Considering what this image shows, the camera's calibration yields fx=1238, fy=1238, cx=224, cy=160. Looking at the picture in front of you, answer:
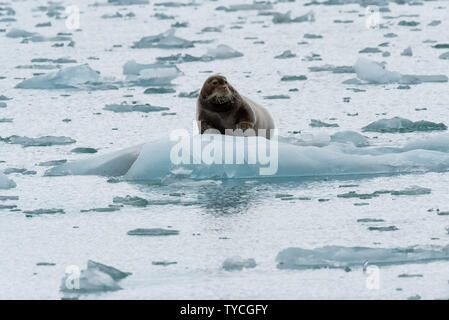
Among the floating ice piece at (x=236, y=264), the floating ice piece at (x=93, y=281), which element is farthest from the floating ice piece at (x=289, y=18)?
the floating ice piece at (x=93, y=281)

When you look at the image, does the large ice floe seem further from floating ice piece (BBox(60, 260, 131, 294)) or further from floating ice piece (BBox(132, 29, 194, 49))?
floating ice piece (BBox(132, 29, 194, 49))

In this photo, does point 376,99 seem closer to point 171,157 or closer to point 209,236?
point 171,157

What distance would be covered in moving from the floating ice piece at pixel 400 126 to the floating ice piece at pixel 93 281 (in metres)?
3.79

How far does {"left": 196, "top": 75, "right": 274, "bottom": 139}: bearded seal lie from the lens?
7.71 meters

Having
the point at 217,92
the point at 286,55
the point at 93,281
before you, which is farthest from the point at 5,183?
the point at 286,55

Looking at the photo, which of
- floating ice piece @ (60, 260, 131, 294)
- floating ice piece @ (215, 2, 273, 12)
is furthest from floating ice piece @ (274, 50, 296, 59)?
floating ice piece @ (60, 260, 131, 294)

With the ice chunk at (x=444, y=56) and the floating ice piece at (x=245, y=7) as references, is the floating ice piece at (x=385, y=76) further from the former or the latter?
the floating ice piece at (x=245, y=7)

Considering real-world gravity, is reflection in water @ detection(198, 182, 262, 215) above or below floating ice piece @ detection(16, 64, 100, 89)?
below

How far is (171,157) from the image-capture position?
288 inches

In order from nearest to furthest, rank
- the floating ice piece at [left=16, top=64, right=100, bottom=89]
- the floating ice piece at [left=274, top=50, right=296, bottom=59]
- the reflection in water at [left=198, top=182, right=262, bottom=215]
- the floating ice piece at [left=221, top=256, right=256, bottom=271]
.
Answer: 1. the floating ice piece at [left=221, top=256, right=256, bottom=271]
2. the reflection in water at [left=198, top=182, right=262, bottom=215]
3. the floating ice piece at [left=16, top=64, right=100, bottom=89]
4. the floating ice piece at [left=274, top=50, right=296, bottom=59]

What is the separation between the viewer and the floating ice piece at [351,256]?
5.64m

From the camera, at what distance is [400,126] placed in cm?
890

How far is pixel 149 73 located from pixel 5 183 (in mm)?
4822

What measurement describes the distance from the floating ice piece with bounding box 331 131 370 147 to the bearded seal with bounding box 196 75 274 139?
78 cm
